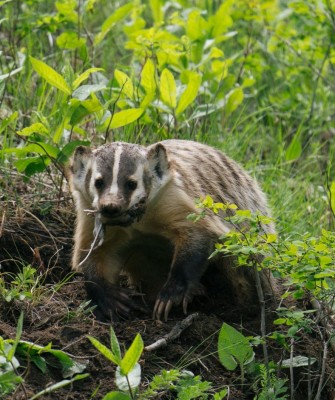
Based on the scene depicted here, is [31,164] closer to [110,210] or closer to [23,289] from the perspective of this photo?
[23,289]

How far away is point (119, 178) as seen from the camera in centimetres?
425

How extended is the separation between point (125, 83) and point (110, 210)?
1.48 m

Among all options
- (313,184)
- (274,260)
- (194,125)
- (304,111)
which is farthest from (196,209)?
(304,111)

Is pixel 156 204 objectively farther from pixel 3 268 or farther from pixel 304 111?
pixel 304 111

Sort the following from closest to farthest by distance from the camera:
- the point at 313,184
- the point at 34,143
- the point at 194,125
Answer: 1. the point at 34,143
2. the point at 194,125
3. the point at 313,184

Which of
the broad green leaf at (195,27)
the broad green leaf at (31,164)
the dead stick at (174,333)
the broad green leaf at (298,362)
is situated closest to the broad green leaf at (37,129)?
the broad green leaf at (31,164)

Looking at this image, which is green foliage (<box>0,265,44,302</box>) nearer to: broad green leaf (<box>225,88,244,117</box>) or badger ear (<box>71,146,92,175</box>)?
badger ear (<box>71,146,92,175</box>)

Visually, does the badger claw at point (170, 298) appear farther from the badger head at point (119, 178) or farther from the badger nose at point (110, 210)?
A: the badger nose at point (110, 210)

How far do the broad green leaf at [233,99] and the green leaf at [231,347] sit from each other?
8.05 feet

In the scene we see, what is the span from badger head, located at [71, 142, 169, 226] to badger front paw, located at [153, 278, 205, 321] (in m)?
0.30

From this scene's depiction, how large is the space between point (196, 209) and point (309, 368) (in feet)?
2.66

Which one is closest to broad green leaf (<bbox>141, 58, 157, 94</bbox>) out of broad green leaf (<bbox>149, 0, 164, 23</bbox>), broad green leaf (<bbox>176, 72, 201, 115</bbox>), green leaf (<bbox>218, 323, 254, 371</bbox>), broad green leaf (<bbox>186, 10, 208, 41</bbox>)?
broad green leaf (<bbox>176, 72, 201, 115</bbox>)

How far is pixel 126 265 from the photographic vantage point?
470 cm

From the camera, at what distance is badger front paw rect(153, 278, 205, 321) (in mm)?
4312
